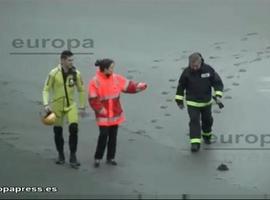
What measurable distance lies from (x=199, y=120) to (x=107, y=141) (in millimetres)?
1322

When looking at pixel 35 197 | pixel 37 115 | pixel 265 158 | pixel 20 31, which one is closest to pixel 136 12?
pixel 20 31

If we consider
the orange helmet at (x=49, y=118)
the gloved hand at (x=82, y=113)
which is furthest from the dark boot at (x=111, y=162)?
the orange helmet at (x=49, y=118)

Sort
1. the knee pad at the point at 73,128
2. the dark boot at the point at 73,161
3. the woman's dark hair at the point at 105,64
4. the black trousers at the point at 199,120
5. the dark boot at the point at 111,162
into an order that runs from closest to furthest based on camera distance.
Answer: the woman's dark hair at the point at 105,64
the knee pad at the point at 73,128
the dark boot at the point at 73,161
the dark boot at the point at 111,162
the black trousers at the point at 199,120

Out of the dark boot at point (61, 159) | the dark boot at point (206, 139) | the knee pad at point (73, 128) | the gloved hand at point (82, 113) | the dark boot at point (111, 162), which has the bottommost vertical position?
the dark boot at point (111, 162)

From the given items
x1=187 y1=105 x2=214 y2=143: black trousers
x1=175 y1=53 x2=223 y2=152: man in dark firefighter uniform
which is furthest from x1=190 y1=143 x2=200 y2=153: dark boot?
x1=187 y1=105 x2=214 y2=143: black trousers

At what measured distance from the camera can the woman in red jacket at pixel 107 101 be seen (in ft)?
33.9

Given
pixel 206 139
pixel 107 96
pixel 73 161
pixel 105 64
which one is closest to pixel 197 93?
pixel 206 139

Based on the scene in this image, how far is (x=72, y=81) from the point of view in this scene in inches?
412

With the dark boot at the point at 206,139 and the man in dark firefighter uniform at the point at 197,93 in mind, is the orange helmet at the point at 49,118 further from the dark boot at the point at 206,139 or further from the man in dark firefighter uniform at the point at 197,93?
the dark boot at the point at 206,139

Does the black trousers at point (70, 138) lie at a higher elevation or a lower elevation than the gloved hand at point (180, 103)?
lower

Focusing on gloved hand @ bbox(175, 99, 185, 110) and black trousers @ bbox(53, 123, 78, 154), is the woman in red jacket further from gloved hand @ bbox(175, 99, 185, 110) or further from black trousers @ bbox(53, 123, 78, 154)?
gloved hand @ bbox(175, 99, 185, 110)

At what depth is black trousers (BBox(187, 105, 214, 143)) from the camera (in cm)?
1079

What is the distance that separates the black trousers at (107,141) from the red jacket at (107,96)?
0.28ft

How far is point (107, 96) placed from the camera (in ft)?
34.2
